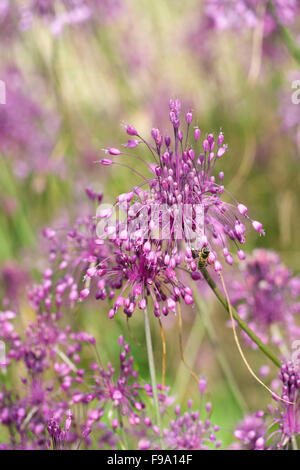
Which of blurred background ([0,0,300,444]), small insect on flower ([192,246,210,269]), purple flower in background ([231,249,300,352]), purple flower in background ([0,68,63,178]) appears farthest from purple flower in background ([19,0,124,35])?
small insect on flower ([192,246,210,269])

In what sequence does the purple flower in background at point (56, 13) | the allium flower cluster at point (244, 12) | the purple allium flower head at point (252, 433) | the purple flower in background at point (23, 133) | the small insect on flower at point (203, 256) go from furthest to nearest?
the purple flower in background at point (23, 133), the purple flower in background at point (56, 13), the allium flower cluster at point (244, 12), the purple allium flower head at point (252, 433), the small insect on flower at point (203, 256)

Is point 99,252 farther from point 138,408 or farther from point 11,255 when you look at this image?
point 11,255

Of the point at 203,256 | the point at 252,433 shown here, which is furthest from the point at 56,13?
the point at 252,433

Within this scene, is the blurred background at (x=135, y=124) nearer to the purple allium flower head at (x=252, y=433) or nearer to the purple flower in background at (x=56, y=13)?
the purple flower in background at (x=56, y=13)

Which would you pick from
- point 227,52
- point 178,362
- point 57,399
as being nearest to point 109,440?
point 57,399

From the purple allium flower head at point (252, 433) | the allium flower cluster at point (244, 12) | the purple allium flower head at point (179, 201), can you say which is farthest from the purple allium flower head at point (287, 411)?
the allium flower cluster at point (244, 12)

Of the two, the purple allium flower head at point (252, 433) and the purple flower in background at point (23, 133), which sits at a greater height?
the purple flower in background at point (23, 133)

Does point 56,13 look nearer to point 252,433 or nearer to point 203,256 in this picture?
point 203,256

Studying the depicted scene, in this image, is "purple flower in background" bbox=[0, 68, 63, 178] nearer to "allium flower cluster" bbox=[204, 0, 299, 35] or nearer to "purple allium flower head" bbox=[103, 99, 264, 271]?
"allium flower cluster" bbox=[204, 0, 299, 35]
